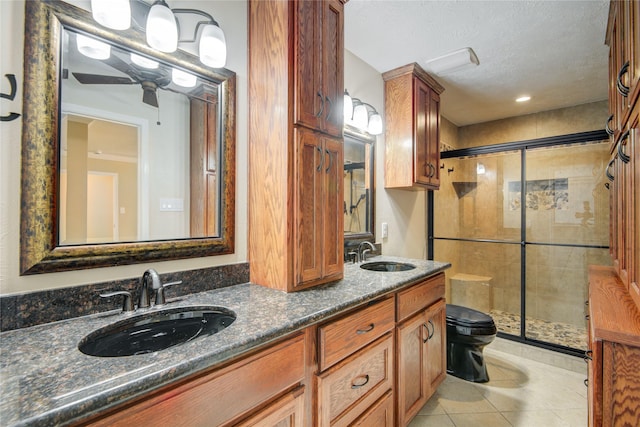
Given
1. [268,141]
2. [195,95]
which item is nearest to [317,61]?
[268,141]

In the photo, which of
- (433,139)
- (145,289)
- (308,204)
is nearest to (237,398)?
(145,289)

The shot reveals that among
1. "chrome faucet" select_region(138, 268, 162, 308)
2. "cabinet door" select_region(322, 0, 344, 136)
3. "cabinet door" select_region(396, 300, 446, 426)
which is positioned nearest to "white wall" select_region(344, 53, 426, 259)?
"cabinet door" select_region(322, 0, 344, 136)

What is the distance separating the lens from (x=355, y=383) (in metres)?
1.27

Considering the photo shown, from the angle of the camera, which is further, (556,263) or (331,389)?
(556,263)

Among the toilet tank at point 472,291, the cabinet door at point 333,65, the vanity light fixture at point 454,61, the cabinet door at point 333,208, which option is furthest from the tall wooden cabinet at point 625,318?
the toilet tank at point 472,291

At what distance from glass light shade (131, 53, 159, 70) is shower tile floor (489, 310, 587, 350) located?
3692 mm

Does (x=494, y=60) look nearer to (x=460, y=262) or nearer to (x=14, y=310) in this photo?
(x=460, y=262)

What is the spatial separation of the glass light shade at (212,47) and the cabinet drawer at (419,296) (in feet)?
4.69

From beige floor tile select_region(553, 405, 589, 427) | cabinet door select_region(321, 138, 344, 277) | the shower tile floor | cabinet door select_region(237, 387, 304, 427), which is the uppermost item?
cabinet door select_region(321, 138, 344, 277)

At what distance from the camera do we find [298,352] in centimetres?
100

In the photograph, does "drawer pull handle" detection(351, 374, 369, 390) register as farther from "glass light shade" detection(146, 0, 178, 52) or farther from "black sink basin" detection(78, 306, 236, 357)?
"glass light shade" detection(146, 0, 178, 52)

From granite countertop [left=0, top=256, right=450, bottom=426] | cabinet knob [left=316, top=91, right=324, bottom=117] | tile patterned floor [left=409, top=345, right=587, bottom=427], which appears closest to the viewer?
granite countertop [left=0, top=256, right=450, bottom=426]

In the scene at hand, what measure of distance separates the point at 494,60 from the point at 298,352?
99.6 inches

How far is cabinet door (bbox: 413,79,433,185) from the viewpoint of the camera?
2.41m
